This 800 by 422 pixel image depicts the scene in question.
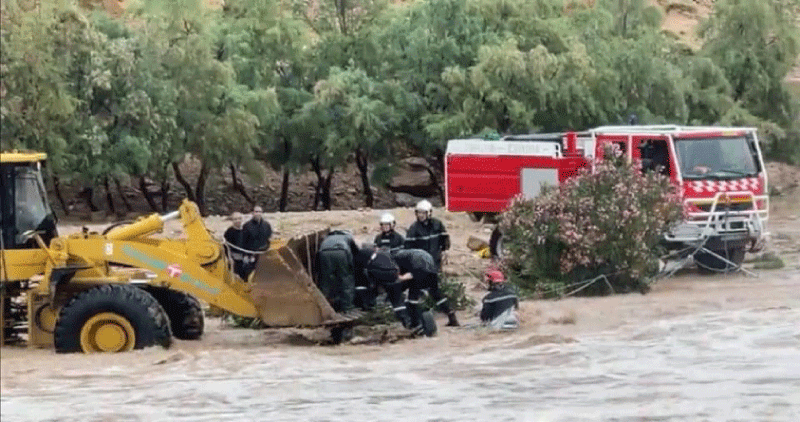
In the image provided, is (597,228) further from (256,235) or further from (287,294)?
(287,294)

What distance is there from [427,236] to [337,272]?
2.25 metres

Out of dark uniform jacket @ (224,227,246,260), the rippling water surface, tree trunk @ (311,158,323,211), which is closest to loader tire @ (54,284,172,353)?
the rippling water surface

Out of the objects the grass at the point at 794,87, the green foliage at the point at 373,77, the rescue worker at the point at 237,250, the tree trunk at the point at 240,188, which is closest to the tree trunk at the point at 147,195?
the green foliage at the point at 373,77

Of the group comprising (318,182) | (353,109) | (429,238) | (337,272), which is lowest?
(318,182)

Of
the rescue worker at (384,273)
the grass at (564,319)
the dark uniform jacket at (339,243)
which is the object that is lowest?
the grass at (564,319)

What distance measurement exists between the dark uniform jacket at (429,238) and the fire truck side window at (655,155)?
5435 mm

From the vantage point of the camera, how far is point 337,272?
18125 mm

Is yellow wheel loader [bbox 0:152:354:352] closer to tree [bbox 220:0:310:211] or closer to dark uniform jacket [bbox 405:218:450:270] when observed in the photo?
dark uniform jacket [bbox 405:218:450:270]

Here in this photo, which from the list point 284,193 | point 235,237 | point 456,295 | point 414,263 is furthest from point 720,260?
point 284,193

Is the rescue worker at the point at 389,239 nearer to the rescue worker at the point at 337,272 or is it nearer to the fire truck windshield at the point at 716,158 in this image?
the rescue worker at the point at 337,272

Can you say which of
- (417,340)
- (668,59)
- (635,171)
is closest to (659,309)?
(635,171)

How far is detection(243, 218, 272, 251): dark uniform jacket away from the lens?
20297 millimetres

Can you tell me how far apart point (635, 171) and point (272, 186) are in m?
24.1

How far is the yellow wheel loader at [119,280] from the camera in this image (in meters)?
17.2
